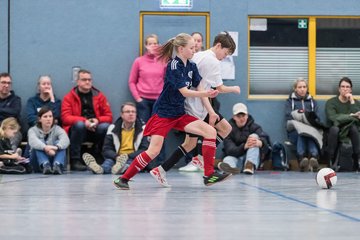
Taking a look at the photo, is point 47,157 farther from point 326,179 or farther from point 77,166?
point 326,179

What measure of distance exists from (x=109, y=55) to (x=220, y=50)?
5632 millimetres

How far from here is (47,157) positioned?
13.5 meters

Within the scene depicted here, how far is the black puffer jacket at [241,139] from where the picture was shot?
14.0 m

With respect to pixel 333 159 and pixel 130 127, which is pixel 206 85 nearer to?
pixel 130 127

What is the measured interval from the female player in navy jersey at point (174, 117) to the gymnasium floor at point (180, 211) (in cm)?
32

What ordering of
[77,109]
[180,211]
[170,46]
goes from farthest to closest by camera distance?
1. [77,109]
2. [170,46]
3. [180,211]

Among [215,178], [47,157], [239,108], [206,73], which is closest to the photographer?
[215,178]

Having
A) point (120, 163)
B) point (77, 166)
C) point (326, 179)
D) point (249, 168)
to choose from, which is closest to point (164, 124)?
point (326, 179)

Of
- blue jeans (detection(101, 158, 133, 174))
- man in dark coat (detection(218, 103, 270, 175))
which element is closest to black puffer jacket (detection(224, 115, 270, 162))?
man in dark coat (detection(218, 103, 270, 175))

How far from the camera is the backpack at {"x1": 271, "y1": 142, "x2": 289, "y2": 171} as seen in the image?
14.6 m

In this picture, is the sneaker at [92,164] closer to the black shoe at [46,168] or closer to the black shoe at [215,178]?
the black shoe at [46,168]

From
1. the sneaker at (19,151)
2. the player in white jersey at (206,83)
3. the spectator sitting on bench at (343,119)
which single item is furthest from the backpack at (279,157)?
the player in white jersey at (206,83)

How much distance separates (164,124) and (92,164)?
14.7ft

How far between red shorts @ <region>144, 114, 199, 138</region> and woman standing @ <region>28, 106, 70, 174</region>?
4.33 metres
